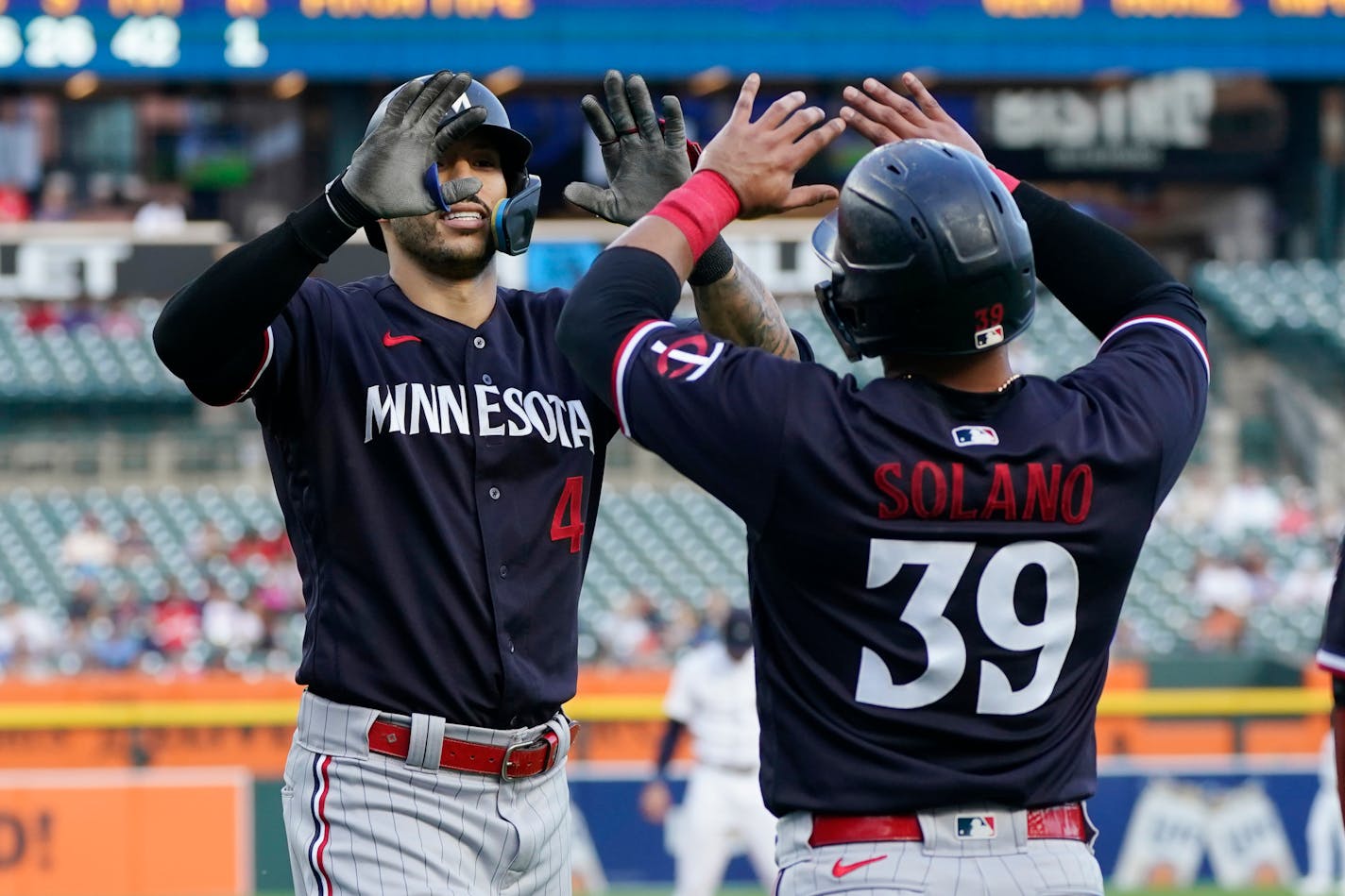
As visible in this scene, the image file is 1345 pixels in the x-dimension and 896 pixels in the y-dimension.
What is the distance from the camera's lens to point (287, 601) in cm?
1338

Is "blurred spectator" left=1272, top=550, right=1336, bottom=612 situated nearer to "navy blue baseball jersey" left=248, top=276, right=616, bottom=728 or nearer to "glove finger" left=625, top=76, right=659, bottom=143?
"navy blue baseball jersey" left=248, top=276, right=616, bottom=728

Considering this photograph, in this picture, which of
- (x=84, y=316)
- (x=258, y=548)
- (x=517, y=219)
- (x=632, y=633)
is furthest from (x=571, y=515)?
(x=84, y=316)

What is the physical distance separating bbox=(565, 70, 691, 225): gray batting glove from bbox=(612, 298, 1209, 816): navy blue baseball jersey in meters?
0.56

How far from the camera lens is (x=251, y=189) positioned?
1892cm

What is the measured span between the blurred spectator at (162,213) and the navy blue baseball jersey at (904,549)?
15016 mm

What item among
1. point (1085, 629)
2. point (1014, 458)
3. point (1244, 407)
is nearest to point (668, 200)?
point (1014, 458)

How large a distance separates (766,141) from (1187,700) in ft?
26.4

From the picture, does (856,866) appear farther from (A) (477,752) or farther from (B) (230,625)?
(B) (230,625)

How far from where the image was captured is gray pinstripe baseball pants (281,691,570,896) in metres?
3.01

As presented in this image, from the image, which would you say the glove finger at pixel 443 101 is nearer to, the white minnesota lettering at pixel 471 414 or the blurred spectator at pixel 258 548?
the white minnesota lettering at pixel 471 414

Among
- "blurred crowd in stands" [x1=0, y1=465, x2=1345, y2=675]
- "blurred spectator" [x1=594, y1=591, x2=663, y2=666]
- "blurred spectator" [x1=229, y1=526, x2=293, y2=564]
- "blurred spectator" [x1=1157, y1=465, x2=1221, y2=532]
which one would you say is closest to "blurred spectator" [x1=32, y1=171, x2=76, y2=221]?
"blurred crowd in stands" [x1=0, y1=465, x2=1345, y2=675]

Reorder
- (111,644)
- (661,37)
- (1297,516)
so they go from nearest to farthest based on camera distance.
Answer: (111,644)
(1297,516)
(661,37)

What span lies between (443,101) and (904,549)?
3.30ft

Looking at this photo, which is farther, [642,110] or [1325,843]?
[1325,843]
